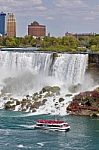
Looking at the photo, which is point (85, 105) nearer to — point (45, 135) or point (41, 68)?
point (45, 135)

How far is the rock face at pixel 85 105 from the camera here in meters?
69.8

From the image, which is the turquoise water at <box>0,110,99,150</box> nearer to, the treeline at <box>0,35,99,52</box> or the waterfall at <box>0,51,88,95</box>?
the waterfall at <box>0,51,88,95</box>

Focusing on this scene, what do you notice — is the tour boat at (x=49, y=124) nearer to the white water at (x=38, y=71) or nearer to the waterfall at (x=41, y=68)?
the white water at (x=38, y=71)

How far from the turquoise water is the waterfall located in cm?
1880

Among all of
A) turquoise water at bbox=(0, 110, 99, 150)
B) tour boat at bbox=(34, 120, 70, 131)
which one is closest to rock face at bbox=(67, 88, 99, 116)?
turquoise water at bbox=(0, 110, 99, 150)

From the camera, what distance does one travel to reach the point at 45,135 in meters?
56.9

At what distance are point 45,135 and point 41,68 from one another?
34030 mm

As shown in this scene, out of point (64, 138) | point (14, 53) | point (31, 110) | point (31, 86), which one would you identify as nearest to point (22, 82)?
point (31, 86)

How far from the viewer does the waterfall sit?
85.9 metres

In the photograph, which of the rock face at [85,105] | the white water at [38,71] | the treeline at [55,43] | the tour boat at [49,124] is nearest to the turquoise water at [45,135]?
the tour boat at [49,124]

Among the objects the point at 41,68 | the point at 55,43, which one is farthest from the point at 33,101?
the point at 55,43

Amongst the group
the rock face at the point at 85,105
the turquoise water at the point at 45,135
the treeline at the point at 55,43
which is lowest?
the turquoise water at the point at 45,135

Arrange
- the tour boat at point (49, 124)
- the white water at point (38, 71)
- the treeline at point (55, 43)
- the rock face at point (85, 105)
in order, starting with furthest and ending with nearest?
the treeline at point (55, 43)
the white water at point (38, 71)
the rock face at point (85, 105)
the tour boat at point (49, 124)

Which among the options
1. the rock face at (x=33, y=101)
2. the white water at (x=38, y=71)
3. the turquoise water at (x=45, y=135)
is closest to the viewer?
the turquoise water at (x=45, y=135)
